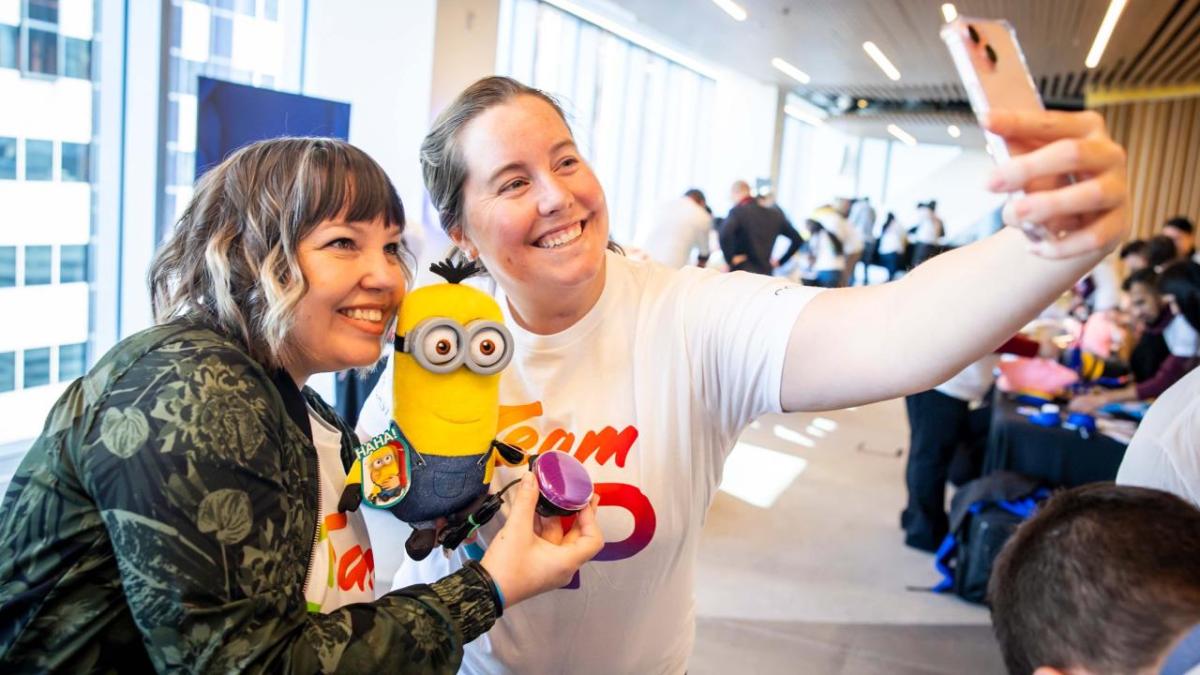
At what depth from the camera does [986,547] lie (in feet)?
11.0

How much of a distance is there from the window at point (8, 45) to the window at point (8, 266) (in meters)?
0.69

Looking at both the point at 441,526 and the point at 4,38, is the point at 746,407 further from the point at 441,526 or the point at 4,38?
the point at 4,38

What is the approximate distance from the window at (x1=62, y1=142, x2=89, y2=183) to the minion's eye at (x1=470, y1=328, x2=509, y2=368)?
3294mm

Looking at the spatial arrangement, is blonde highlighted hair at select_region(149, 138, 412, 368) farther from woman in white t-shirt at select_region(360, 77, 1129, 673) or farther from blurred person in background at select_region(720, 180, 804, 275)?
blurred person in background at select_region(720, 180, 804, 275)

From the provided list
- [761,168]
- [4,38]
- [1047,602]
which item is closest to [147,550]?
[1047,602]

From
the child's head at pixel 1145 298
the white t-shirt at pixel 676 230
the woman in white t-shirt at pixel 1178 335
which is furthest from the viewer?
the white t-shirt at pixel 676 230

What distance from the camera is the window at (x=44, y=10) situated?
10.6 ft

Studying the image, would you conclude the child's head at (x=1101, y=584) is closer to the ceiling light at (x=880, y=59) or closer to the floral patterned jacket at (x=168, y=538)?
the floral patterned jacket at (x=168, y=538)

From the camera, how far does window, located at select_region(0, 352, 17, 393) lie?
11.0ft

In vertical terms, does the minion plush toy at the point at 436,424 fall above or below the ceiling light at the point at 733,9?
below

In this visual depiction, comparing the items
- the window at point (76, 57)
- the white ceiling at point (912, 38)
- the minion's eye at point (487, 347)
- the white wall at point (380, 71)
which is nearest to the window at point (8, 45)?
the window at point (76, 57)

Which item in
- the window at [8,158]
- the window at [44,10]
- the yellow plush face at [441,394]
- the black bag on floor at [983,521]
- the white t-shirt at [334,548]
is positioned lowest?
the black bag on floor at [983,521]

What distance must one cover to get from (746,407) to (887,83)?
492 inches

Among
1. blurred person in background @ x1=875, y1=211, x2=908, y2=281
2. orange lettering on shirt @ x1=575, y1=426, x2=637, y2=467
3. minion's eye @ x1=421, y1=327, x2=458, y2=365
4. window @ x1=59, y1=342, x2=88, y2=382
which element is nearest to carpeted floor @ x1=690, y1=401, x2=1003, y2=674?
orange lettering on shirt @ x1=575, y1=426, x2=637, y2=467
